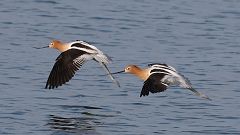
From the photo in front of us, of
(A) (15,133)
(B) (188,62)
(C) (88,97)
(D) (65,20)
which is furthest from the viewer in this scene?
(D) (65,20)

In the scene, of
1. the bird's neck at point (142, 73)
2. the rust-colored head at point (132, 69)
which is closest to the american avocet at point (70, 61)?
the rust-colored head at point (132, 69)

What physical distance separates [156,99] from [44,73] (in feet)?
8.44

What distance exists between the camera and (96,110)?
1661cm

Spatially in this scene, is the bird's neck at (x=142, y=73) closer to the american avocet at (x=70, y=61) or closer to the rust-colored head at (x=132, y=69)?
the rust-colored head at (x=132, y=69)

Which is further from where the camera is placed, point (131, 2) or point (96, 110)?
point (131, 2)

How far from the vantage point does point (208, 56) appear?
21594 mm

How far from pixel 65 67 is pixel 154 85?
202 cm

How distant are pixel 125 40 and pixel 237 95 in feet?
17.2

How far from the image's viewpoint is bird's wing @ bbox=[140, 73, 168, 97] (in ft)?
49.3

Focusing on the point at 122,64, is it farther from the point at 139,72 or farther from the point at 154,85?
the point at 154,85

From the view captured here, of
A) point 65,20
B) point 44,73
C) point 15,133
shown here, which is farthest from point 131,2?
point 15,133

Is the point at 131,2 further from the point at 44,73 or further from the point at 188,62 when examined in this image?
the point at 44,73

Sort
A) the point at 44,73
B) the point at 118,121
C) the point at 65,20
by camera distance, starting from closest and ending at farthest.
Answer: the point at 118,121
the point at 44,73
the point at 65,20

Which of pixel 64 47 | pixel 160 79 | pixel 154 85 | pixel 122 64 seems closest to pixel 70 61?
pixel 64 47
